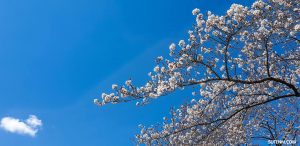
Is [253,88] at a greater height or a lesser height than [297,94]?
greater

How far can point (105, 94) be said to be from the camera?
10.7m

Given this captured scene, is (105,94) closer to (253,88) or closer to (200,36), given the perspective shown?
(200,36)

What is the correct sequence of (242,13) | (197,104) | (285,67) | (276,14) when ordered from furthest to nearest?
(197,104)
(285,67)
(276,14)
(242,13)

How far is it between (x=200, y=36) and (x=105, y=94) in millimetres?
3168

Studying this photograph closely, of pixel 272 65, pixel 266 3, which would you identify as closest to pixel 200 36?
pixel 266 3

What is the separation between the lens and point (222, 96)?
12.4 meters

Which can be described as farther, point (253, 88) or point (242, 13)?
point (253, 88)

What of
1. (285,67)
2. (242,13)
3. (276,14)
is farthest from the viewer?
(285,67)

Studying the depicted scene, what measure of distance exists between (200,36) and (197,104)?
3135 mm

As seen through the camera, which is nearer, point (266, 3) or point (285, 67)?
point (266, 3)

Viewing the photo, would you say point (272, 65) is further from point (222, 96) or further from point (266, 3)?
point (266, 3)

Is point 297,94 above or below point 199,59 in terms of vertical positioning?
below

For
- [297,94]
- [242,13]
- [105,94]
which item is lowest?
[297,94]

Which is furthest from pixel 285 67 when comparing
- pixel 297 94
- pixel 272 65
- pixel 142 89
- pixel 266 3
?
pixel 142 89
